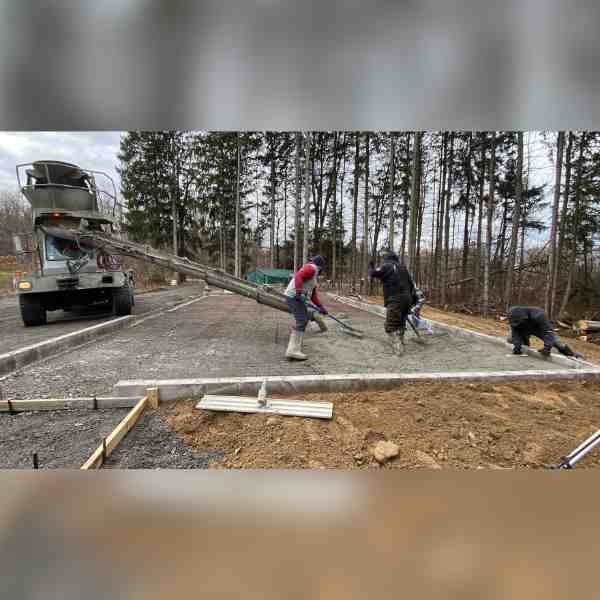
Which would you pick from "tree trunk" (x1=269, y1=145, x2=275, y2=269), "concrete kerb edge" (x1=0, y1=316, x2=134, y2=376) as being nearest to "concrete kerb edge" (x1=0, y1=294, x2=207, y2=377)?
"concrete kerb edge" (x1=0, y1=316, x2=134, y2=376)

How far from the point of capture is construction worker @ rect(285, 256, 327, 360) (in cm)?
176

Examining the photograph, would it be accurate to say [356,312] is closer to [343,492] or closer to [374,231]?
[374,231]

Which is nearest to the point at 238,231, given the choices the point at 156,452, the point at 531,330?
the point at 156,452

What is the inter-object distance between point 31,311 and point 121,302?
693 millimetres

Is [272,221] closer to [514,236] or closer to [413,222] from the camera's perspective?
[413,222]

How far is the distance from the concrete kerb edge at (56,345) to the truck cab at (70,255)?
13 cm

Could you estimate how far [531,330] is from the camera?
155 centimetres

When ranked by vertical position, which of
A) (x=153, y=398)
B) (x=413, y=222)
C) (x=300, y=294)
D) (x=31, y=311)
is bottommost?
(x=153, y=398)

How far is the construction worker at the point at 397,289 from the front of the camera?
1.68 meters

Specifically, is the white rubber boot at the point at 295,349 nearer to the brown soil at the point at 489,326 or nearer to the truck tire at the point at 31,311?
the brown soil at the point at 489,326

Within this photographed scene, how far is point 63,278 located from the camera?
176 centimetres

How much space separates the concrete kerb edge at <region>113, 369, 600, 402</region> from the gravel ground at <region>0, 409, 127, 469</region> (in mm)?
145
